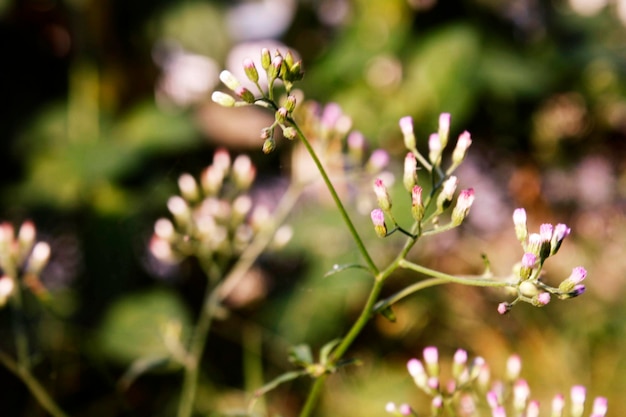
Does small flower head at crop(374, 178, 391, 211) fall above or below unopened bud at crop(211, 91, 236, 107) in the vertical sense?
below

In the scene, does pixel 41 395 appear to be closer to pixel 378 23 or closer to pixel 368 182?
pixel 368 182

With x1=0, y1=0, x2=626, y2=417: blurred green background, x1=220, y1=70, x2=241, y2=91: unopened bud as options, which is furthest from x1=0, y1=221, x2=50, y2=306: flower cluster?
x1=0, y1=0, x2=626, y2=417: blurred green background

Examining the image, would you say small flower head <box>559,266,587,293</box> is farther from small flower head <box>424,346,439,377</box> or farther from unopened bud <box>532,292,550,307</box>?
small flower head <box>424,346,439,377</box>

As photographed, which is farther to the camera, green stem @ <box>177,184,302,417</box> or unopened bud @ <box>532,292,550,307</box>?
green stem @ <box>177,184,302,417</box>

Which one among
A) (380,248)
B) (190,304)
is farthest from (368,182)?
(190,304)

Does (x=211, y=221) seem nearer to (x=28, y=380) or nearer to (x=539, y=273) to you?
(x=28, y=380)

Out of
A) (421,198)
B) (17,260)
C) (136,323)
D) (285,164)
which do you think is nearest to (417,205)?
(421,198)

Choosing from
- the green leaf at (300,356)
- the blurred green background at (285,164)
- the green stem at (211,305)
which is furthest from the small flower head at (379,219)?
the blurred green background at (285,164)
